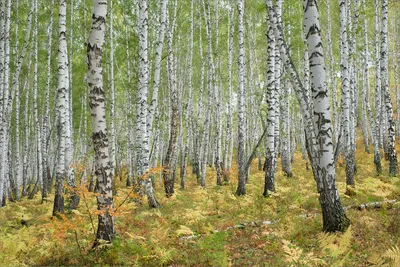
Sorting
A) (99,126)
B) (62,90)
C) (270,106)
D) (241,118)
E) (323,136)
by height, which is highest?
(62,90)

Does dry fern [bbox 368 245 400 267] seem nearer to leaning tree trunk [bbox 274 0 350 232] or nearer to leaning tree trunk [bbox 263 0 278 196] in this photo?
leaning tree trunk [bbox 274 0 350 232]

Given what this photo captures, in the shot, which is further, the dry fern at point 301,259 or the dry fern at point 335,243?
the dry fern at point 335,243

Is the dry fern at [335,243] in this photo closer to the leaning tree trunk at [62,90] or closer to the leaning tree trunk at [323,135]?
the leaning tree trunk at [323,135]

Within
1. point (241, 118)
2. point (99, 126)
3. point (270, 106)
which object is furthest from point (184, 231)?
point (241, 118)

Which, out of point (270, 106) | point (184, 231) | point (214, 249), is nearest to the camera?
point (214, 249)

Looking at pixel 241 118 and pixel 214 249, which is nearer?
pixel 214 249

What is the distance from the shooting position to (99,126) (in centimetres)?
580

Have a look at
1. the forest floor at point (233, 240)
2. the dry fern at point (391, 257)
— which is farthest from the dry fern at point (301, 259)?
the dry fern at point (391, 257)

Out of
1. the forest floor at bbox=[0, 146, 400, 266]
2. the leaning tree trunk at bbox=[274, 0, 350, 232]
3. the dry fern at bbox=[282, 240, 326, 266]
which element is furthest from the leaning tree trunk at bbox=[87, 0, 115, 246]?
the leaning tree trunk at bbox=[274, 0, 350, 232]

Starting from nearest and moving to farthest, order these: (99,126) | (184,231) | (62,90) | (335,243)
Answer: (335,243) < (99,126) < (184,231) < (62,90)

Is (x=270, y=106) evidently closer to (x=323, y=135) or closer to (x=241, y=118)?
(x=241, y=118)

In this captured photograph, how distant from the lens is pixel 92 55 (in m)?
5.81

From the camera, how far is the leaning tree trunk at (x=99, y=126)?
18.7 ft

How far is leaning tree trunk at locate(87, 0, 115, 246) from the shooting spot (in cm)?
571
